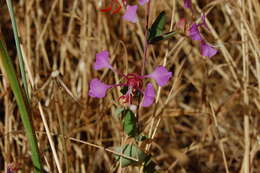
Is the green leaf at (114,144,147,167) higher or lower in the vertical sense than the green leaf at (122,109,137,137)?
lower

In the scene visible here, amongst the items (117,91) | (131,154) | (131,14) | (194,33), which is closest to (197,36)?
(194,33)

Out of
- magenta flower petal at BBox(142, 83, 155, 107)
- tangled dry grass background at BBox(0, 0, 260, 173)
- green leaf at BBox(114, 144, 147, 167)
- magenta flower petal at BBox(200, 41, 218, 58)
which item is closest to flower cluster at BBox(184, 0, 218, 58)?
magenta flower petal at BBox(200, 41, 218, 58)

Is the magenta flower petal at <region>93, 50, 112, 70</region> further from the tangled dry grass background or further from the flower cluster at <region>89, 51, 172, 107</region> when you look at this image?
the tangled dry grass background

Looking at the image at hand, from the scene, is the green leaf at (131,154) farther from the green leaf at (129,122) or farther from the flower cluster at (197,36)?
the flower cluster at (197,36)

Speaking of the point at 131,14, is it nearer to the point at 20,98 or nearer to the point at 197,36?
the point at 197,36

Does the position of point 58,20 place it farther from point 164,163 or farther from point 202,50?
point 202,50

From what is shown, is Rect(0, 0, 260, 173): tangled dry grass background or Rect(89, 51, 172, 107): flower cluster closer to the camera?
Rect(89, 51, 172, 107): flower cluster
